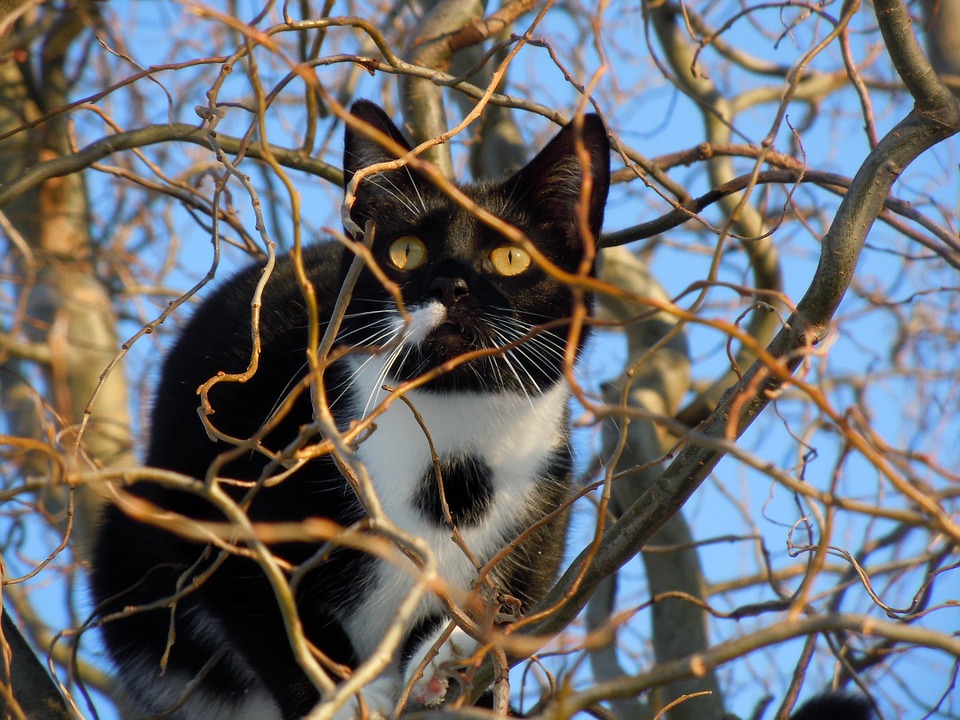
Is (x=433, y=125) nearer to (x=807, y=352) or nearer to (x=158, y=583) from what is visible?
(x=158, y=583)

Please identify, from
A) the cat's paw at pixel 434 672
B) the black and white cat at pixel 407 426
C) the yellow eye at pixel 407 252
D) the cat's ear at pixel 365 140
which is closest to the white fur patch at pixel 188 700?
the black and white cat at pixel 407 426

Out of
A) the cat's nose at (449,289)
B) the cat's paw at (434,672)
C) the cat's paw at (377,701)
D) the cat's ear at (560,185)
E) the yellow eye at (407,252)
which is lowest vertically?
the cat's paw at (377,701)

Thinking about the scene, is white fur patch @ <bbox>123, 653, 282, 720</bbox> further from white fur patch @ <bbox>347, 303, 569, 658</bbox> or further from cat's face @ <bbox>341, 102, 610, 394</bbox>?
cat's face @ <bbox>341, 102, 610, 394</bbox>

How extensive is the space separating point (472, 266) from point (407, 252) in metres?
0.20

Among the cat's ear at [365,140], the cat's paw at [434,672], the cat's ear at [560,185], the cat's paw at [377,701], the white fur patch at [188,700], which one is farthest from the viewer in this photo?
the white fur patch at [188,700]

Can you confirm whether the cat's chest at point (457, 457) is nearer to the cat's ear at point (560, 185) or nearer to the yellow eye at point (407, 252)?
the yellow eye at point (407, 252)

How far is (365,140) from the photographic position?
253 centimetres

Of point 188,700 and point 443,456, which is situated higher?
point 443,456

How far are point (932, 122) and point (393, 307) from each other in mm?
1213

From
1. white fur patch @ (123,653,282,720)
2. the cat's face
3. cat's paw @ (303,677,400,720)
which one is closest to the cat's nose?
the cat's face

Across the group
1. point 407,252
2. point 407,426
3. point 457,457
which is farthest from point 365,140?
point 457,457

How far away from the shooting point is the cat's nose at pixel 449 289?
2258 mm

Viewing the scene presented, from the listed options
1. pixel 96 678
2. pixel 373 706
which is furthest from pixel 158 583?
pixel 96 678

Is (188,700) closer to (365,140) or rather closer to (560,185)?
(365,140)
